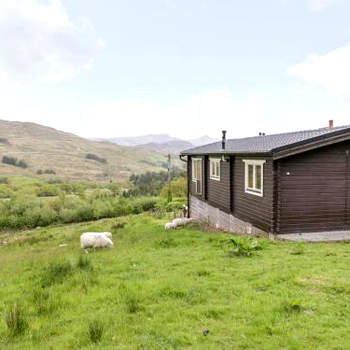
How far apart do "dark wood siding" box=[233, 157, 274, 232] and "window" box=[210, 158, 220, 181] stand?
2.08 metres

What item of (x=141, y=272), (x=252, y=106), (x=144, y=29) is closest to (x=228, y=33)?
(x=144, y=29)

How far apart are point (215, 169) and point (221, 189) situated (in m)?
1.36

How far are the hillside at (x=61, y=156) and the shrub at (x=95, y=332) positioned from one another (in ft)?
253

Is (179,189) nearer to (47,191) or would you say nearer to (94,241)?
(47,191)

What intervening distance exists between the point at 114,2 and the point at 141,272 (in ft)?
81.2

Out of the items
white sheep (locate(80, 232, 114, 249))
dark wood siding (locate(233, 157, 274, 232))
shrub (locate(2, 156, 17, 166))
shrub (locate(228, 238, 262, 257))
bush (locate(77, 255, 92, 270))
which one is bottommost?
white sheep (locate(80, 232, 114, 249))

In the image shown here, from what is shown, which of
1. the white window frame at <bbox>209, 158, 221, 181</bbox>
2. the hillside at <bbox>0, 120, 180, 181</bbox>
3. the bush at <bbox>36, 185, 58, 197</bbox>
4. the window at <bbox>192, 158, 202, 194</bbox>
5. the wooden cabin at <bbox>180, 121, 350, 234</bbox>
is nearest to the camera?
the wooden cabin at <bbox>180, 121, 350, 234</bbox>

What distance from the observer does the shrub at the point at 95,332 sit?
13.9 feet

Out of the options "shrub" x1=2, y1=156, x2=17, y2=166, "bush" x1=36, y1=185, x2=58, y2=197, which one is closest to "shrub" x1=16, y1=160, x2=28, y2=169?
"shrub" x1=2, y1=156, x2=17, y2=166

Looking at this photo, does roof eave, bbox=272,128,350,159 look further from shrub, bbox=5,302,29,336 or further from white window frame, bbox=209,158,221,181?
shrub, bbox=5,302,29,336

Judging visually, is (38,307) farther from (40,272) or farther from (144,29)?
(144,29)

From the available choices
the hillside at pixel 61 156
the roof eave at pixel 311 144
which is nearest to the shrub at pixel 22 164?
the hillside at pixel 61 156

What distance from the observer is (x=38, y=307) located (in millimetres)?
5395

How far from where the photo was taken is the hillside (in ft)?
290
